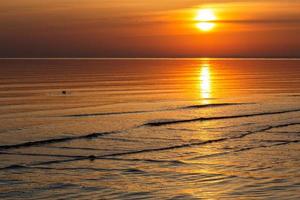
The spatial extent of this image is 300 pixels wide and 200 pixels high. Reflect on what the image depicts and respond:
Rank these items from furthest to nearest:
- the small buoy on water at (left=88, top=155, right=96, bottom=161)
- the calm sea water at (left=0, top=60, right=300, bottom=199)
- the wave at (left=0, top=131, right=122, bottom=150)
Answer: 1. the wave at (left=0, top=131, right=122, bottom=150)
2. the small buoy on water at (left=88, top=155, right=96, bottom=161)
3. the calm sea water at (left=0, top=60, right=300, bottom=199)

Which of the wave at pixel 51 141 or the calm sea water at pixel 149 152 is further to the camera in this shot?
the wave at pixel 51 141

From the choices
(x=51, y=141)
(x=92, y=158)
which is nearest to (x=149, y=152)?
(x=92, y=158)

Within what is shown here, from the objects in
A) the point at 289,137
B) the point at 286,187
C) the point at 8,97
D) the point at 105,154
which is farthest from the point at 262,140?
the point at 8,97

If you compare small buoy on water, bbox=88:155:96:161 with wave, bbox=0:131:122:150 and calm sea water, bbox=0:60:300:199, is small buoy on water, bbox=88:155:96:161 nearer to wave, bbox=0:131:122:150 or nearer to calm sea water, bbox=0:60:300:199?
calm sea water, bbox=0:60:300:199

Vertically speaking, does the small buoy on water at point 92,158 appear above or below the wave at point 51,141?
below

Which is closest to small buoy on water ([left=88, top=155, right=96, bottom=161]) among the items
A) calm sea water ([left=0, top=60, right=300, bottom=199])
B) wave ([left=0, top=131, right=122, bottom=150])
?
calm sea water ([left=0, top=60, right=300, bottom=199])

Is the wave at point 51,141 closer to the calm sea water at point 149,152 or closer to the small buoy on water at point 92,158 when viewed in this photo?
the calm sea water at point 149,152

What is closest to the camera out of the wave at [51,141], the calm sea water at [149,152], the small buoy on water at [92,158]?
the calm sea water at [149,152]

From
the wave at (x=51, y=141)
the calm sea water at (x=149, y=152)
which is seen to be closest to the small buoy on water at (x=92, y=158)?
the calm sea water at (x=149, y=152)

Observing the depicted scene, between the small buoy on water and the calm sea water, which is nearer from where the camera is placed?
the calm sea water

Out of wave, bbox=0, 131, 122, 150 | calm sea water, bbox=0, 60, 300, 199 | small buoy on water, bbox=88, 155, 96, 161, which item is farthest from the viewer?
wave, bbox=0, 131, 122, 150

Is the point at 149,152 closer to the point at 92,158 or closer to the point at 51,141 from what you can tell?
the point at 92,158

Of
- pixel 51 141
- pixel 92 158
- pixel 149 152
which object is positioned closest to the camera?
pixel 92 158

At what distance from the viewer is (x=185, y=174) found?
639 inches
